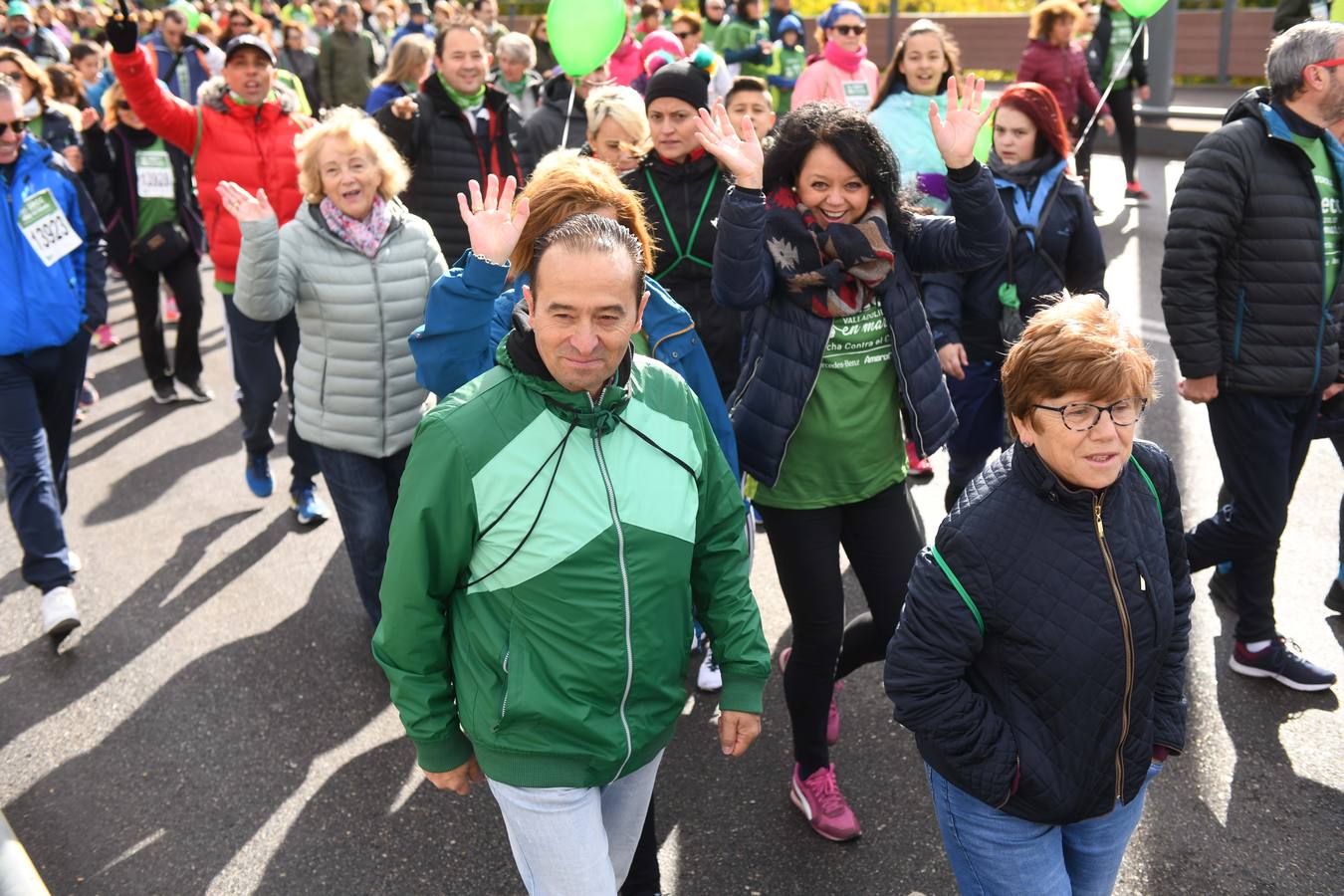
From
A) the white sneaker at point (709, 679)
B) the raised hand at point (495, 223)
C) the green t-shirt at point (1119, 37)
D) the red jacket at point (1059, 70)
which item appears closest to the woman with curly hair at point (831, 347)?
the raised hand at point (495, 223)

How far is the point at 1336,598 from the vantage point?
4.65 m

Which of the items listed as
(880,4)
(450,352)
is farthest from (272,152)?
(880,4)

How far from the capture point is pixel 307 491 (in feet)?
20.1

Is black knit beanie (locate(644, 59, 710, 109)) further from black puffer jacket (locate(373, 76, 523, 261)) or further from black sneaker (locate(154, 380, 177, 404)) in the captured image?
black sneaker (locate(154, 380, 177, 404))

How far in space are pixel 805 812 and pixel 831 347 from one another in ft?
4.54

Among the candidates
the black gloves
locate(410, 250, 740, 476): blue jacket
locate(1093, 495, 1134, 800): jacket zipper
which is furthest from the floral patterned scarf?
locate(1093, 495, 1134, 800): jacket zipper

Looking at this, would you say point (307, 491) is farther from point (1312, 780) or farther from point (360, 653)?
point (1312, 780)

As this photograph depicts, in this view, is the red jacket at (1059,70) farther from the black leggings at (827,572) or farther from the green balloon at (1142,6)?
the black leggings at (827,572)

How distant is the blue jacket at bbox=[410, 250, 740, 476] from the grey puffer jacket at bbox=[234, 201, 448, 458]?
1145 mm

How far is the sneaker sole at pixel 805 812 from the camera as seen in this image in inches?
140

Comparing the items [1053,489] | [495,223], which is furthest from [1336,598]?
[495,223]

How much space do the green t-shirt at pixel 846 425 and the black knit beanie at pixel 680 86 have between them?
1.33 m

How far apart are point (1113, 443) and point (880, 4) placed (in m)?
22.5

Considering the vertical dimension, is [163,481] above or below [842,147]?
below
